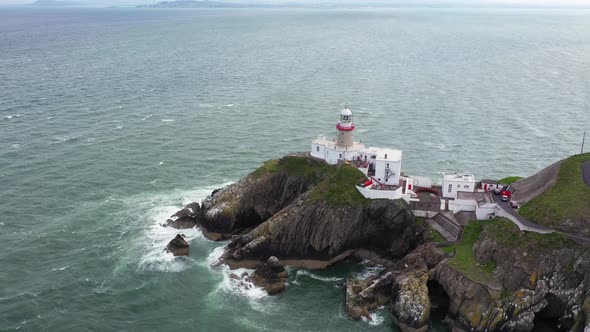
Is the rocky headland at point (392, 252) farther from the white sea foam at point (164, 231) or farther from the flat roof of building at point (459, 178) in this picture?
the flat roof of building at point (459, 178)

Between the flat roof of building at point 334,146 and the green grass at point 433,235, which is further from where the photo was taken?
the flat roof of building at point 334,146

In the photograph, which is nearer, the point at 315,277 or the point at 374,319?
the point at 374,319

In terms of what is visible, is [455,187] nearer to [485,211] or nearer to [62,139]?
[485,211]

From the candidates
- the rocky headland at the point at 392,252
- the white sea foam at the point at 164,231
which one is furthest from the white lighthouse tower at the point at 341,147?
the white sea foam at the point at 164,231

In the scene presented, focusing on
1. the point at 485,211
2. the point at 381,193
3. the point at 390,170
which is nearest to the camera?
the point at 485,211

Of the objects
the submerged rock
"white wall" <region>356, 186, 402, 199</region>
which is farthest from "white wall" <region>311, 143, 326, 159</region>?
the submerged rock

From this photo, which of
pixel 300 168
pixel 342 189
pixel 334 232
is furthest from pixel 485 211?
pixel 300 168
